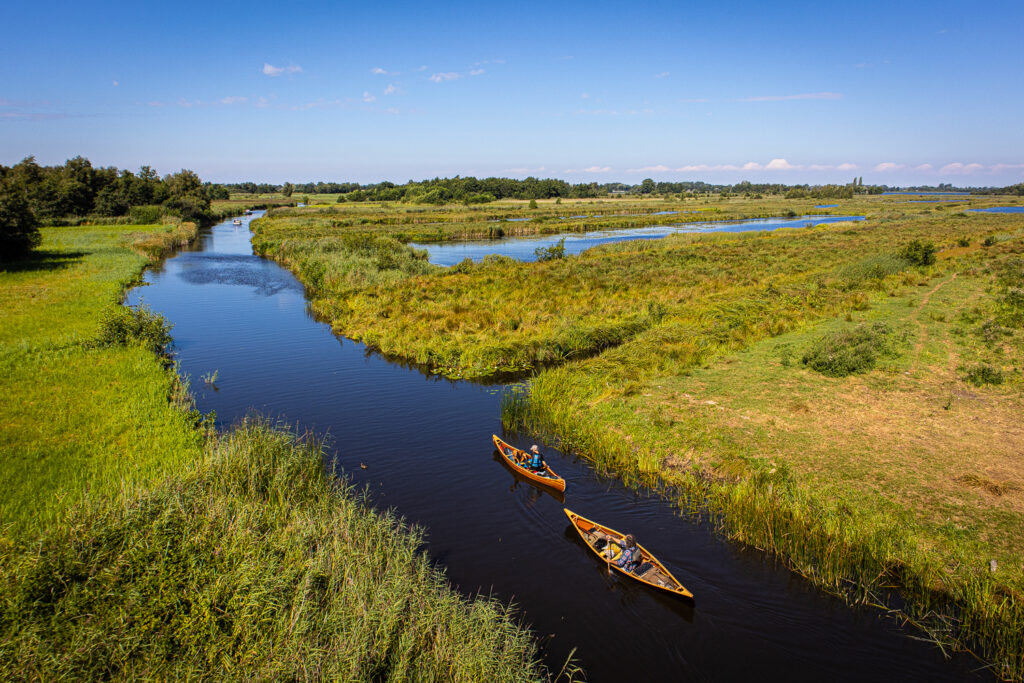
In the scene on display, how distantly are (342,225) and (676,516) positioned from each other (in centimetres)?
10024

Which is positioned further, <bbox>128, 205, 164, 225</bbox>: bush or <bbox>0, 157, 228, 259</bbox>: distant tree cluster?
<bbox>128, 205, 164, 225</bbox>: bush

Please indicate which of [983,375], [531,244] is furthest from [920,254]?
[531,244]

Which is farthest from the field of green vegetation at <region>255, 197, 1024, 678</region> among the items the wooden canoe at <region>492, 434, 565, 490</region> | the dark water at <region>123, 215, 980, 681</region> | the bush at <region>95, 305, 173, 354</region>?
the bush at <region>95, 305, 173, 354</region>

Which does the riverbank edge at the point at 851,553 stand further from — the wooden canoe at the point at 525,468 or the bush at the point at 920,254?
the bush at the point at 920,254

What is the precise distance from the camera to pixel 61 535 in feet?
A: 27.1

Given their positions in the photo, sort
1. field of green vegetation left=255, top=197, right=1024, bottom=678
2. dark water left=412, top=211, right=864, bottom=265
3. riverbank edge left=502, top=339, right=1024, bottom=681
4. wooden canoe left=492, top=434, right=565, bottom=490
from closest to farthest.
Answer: riverbank edge left=502, top=339, right=1024, bottom=681 < field of green vegetation left=255, top=197, right=1024, bottom=678 < wooden canoe left=492, top=434, right=565, bottom=490 < dark water left=412, top=211, right=864, bottom=265

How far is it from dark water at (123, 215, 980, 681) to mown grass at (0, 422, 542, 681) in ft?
6.14

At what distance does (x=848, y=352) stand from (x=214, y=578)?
23.4 metres

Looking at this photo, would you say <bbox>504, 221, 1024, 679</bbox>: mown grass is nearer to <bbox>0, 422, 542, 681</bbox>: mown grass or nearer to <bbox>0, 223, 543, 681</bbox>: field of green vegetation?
<bbox>0, 223, 543, 681</bbox>: field of green vegetation

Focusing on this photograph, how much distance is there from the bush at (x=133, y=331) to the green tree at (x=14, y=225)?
28.4m

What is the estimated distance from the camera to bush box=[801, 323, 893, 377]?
21.4m

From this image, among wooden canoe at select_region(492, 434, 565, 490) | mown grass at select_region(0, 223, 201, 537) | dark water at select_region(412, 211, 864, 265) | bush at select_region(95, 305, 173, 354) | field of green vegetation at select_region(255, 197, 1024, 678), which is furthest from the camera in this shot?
dark water at select_region(412, 211, 864, 265)

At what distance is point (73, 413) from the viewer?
669 inches

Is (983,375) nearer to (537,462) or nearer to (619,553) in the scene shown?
(619,553)
